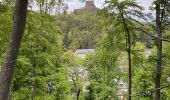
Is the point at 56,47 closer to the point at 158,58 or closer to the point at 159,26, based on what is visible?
the point at 158,58

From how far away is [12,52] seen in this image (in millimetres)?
4828

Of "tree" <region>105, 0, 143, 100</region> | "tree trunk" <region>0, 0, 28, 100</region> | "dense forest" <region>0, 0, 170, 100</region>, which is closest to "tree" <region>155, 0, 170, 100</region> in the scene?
"dense forest" <region>0, 0, 170, 100</region>

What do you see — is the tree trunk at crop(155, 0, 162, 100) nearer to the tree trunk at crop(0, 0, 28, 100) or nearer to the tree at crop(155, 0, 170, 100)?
the tree at crop(155, 0, 170, 100)

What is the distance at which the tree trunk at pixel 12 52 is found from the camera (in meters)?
4.82

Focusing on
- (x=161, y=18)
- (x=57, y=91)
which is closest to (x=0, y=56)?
(x=161, y=18)

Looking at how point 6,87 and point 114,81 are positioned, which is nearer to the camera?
point 6,87

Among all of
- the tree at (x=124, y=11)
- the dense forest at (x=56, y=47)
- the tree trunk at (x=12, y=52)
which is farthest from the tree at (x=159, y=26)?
the tree trunk at (x=12, y=52)

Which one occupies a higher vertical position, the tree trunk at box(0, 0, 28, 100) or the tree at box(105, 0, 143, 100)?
the tree at box(105, 0, 143, 100)

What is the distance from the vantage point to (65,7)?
1491 cm

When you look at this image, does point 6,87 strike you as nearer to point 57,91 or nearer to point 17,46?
point 17,46

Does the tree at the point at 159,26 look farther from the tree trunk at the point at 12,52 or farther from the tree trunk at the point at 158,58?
the tree trunk at the point at 12,52

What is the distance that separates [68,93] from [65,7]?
40.5ft

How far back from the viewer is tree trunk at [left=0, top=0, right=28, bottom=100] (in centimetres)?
482

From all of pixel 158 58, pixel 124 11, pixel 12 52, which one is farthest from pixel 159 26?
pixel 12 52
